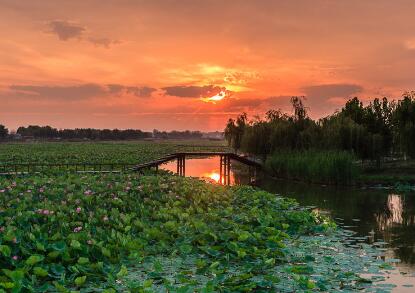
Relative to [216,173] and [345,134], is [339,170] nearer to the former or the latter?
[345,134]

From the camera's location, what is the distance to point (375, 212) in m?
20.1

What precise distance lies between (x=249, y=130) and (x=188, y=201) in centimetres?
3079

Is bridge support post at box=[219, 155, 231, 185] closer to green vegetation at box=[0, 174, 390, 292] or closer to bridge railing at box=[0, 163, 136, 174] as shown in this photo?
bridge railing at box=[0, 163, 136, 174]

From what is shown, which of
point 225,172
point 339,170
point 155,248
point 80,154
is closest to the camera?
point 155,248

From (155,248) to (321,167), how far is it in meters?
23.9

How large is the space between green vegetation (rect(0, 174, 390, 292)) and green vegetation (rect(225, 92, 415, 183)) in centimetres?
2037

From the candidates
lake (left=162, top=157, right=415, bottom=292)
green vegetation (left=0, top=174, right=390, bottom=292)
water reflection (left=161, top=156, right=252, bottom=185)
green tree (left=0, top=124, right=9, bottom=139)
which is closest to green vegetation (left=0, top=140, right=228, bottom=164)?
water reflection (left=161, top=156, right=252, bottom=185)

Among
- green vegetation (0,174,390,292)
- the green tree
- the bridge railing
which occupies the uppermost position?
the green tree

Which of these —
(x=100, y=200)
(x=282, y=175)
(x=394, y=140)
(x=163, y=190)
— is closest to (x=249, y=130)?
(x=282, y=175)

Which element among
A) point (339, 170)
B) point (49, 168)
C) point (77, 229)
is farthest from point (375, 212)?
point (49, 168)

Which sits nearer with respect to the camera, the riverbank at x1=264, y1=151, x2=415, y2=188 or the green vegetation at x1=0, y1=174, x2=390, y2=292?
the green vegetation at x1=0, y1=174, x2=390, y2=292

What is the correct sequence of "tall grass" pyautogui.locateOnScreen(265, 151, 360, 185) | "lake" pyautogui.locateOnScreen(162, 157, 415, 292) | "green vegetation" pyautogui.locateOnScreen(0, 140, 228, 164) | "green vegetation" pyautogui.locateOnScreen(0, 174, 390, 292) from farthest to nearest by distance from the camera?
"green vegetation" pyautogui.locateOnScreen(0, 140, 228, 164) → "tall grass" pyautogui.locateOnScreen(265, 151, 360, 185) → "lake" pyautogui.locateOnScreen(162, 157, 415, 292) → "green vegetation" pyautogui.locateOnScreen(0, 174, 390, 292)

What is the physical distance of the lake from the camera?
11.3 meters

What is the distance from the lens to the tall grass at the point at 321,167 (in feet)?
103
